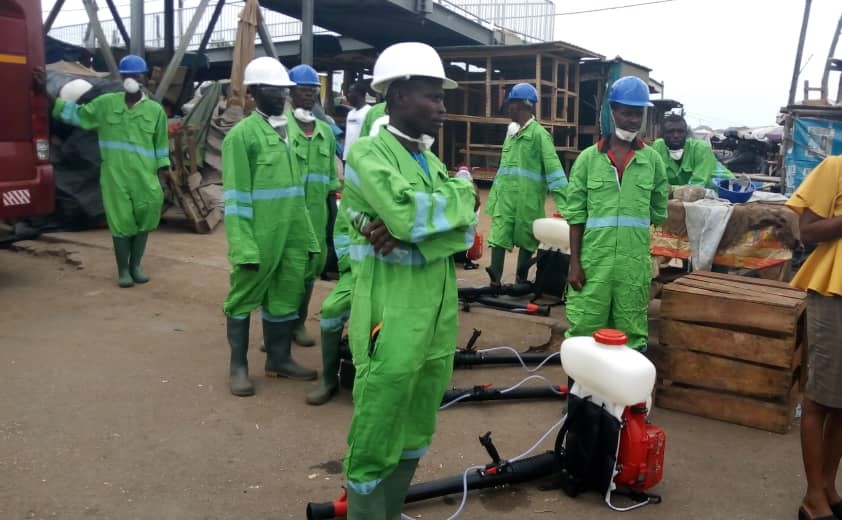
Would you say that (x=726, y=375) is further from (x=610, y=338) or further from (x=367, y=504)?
(x=367, y=504)

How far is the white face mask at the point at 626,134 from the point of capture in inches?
165

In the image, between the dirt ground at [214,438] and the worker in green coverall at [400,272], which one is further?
the dirt ground at [214,438]

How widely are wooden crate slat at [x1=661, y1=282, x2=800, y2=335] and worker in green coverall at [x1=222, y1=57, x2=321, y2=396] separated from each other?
2301 mm

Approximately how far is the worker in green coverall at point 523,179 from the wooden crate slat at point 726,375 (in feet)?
8.46

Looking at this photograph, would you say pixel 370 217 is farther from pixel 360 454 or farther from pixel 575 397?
pixel 575 397

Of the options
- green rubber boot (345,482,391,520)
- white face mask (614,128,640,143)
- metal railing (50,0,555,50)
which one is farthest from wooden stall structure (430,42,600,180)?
green rubber boot (345,482,391,520)

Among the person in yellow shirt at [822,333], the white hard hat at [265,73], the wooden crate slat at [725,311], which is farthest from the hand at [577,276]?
the white hard hat at [265,73]

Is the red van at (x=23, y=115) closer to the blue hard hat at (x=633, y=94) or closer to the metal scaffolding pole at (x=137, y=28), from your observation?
the metal scaffolding pole at (x=137, y=28)

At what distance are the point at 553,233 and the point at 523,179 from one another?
645 mm

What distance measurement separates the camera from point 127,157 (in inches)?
277

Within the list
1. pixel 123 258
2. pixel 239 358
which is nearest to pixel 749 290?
pixel 239 358

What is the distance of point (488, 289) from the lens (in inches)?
259

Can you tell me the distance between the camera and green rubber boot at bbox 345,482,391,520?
249 cm

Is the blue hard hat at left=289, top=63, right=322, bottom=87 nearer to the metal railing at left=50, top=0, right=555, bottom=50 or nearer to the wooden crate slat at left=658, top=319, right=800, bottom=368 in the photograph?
the wooden crate slat at left=658, top=319, right=800, bottom=368
